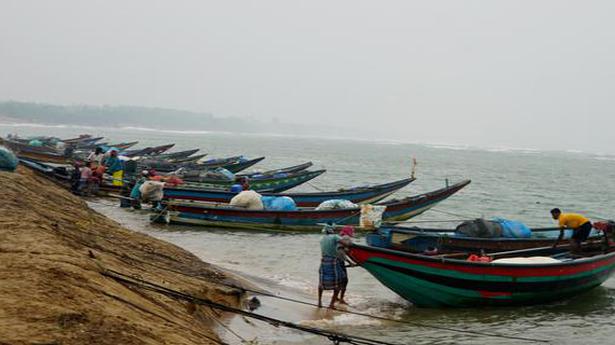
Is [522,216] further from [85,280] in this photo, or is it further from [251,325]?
[85,280]

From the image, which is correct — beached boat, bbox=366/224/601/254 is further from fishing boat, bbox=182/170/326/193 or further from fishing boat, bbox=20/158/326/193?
fishing boat, bbox=182/170/326/193

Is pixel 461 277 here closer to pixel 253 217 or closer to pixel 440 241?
pixel 440 241

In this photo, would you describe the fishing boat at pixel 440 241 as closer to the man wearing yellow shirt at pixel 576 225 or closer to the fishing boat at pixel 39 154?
the man wearing yellow shirt at pixel 576 225

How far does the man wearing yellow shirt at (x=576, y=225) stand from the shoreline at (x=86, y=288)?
7.53 meters

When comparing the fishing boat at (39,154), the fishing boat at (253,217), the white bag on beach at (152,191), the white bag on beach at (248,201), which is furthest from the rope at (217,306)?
the fishing boat at (39,154)

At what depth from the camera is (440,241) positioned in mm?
13836

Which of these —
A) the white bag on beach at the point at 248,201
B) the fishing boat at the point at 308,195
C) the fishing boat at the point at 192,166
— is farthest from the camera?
the fishing boat at the point at 192,166

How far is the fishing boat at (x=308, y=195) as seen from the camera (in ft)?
73.1

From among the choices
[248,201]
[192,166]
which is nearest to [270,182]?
[192,166]

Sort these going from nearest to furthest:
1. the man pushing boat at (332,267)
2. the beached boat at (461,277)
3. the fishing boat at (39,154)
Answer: the man pushing boat at (332,267)
the beached boat at (461,277)
the fishing boat at (39,154)

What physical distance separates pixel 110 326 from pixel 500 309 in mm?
8377

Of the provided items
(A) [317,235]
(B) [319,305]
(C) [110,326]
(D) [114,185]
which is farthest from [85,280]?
(D) [114,185]

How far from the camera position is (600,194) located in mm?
44844

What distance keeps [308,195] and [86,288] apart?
1711 cm
